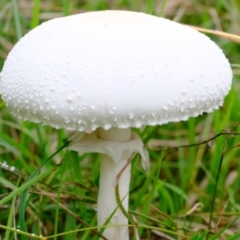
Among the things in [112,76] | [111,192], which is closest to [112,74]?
[112,76]

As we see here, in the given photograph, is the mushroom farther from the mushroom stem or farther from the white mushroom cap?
the mushroom stem

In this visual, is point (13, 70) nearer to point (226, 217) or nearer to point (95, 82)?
point (95, 82)

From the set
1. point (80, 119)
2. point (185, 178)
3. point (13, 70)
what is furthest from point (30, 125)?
point (80, 119)

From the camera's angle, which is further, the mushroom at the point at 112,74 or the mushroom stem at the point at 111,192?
the mushroom stem at the point at 111,192

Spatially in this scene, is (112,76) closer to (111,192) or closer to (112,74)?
(112,74)

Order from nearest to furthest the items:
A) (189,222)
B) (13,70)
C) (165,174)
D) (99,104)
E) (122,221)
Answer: (99,104)
(13,70)
(122,221)
(189,222)
(165,174)

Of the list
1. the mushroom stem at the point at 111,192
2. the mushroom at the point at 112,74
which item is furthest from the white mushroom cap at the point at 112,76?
the mushroom stem at the point at 111,192

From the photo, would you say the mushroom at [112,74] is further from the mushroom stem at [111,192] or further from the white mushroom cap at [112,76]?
the mushroom stem at [111,192]

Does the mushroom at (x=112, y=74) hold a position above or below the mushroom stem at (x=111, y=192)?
above

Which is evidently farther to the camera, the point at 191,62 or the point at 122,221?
the point at 122,221
